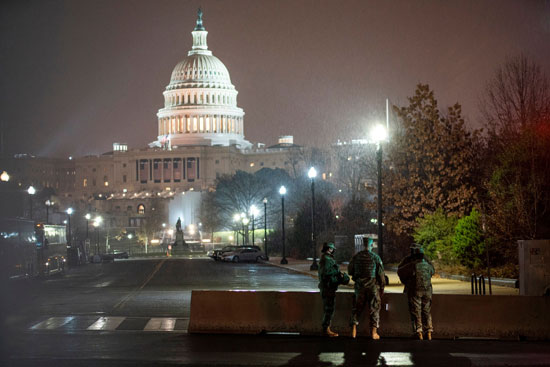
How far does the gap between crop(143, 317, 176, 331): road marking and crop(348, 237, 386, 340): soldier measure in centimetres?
449

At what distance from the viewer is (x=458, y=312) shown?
18.0m

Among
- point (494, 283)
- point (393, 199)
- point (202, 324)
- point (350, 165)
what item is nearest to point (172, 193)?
point (350, 165)

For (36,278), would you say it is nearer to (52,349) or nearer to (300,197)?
(52,349)

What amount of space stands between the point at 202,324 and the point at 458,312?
16.5ft

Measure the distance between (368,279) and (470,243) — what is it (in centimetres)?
2039

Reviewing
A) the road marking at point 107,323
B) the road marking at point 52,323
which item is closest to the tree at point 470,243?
the road marking at point 107,323

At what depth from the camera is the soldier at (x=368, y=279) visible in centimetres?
1689

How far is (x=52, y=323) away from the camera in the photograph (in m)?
20.6

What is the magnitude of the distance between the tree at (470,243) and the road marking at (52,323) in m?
18.8

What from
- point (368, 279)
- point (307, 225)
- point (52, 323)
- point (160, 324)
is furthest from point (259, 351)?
point (307, 225)

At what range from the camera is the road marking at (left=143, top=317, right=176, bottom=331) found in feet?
64.2

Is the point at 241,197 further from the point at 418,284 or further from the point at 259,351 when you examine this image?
the point at 259,351

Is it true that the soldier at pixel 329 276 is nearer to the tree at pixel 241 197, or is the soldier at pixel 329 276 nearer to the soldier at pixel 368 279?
the soldier at pixel 368 279

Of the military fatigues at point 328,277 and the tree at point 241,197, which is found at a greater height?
the tree at point 241,197
